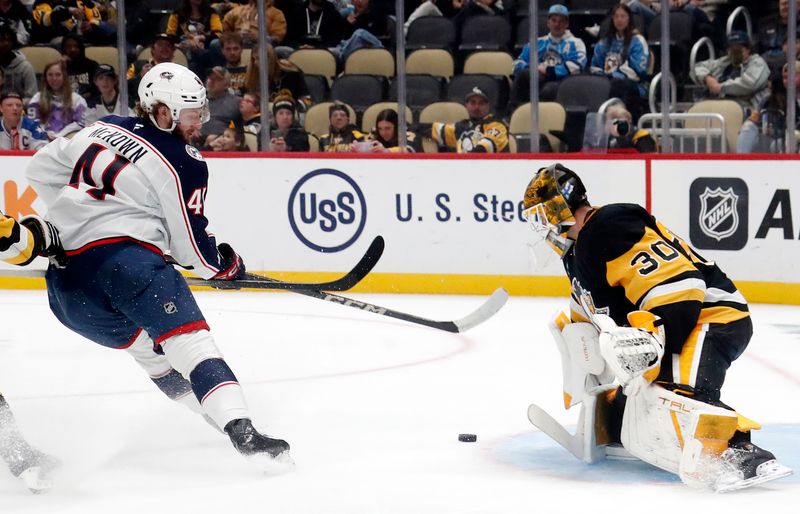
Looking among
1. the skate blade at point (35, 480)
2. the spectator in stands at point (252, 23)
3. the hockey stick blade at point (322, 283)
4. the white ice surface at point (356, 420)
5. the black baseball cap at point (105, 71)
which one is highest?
the spectator in stands at point (252, 23)

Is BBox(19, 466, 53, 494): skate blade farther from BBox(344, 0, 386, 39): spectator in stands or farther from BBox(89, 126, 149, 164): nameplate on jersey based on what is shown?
BBox(344, 0, 386, 39): spectator in stands

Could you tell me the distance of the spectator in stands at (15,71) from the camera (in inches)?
311

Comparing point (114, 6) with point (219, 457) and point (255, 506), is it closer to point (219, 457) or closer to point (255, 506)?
point (219, 457)

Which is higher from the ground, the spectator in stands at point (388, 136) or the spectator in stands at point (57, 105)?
the spectator in stands at point (57, 105)

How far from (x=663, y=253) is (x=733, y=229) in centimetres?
362

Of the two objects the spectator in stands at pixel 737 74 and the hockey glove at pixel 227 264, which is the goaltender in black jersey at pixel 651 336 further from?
the spectator in stands at pixel 737 74

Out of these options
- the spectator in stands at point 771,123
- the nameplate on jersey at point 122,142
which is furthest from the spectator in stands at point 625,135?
the nameplate on jersey at point 122,142

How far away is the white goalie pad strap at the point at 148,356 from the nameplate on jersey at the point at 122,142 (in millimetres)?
519

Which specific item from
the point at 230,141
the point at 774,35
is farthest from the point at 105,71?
the point at 774,35

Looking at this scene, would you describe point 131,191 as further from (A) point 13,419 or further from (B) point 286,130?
(B) point 286,130

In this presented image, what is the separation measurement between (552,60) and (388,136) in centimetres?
101

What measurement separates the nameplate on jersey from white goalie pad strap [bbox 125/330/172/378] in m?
0.52

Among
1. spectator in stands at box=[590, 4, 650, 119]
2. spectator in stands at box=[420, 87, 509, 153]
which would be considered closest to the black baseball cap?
spectator in stands at box=[420, 87, 509, 153]

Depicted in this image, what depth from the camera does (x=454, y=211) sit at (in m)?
7.10
